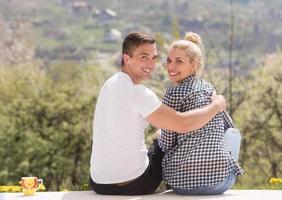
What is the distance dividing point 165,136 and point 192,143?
0.80 feet

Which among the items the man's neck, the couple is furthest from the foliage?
the man's neck

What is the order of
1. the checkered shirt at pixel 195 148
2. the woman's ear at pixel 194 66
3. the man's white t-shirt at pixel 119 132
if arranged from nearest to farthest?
1. the man's white t-shirt at pixel 119 132
2. the checkered shirt at pixel 195 148
3. the woman's ear at pixel 194 66

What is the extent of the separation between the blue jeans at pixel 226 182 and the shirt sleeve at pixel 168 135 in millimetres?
394

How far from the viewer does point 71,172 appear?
2998cm

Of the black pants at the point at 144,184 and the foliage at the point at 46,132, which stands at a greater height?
the black pants at the point at 144,184

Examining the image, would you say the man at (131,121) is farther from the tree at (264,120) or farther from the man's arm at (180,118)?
the tree at (264,120)

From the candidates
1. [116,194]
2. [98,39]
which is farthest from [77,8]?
[116,194]

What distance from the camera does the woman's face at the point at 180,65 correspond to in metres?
5.82

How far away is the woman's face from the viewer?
19.1 ft

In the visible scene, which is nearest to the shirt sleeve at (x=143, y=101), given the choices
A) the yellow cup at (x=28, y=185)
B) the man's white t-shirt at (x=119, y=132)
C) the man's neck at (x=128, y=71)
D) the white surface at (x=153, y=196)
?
the man's white t-shirt at (x=119, y=132)

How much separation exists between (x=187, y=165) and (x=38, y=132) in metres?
24.1

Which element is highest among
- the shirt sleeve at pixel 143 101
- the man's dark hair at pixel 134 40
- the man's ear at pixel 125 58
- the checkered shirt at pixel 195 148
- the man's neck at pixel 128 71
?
the man's dark hair at pixel 134 40

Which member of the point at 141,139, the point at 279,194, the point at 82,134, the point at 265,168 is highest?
the point at 141,139

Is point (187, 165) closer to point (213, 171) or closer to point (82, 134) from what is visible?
point (213, 171)
